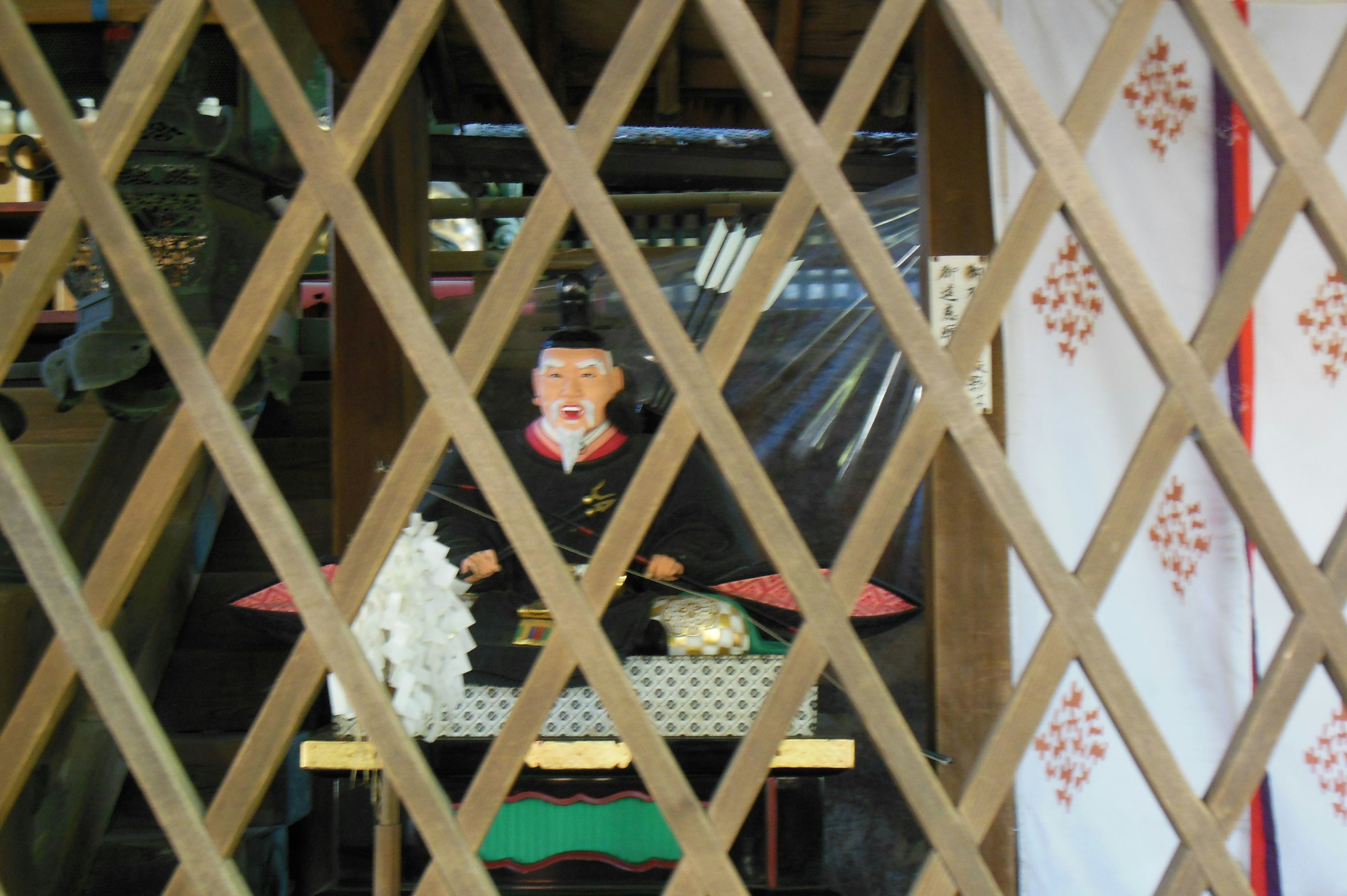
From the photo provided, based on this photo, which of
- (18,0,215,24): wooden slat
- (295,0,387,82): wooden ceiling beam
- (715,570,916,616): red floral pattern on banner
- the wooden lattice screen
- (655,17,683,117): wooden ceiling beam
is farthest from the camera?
(18,0,215,24): wooden slat

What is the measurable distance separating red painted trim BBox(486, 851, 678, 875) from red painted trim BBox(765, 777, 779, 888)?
0.19 metres

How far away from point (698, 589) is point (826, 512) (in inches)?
36.7

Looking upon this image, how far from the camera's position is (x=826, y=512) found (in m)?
3.18

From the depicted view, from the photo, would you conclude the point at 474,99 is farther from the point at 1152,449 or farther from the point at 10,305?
the point at 1152,449

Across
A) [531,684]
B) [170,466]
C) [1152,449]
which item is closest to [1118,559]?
[1152,449]

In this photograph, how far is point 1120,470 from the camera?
2.15 m

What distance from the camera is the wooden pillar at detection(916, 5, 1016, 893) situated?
2.22 metres

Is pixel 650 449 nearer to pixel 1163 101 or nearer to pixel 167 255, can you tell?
pixel 1163 101

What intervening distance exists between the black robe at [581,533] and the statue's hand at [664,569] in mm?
46

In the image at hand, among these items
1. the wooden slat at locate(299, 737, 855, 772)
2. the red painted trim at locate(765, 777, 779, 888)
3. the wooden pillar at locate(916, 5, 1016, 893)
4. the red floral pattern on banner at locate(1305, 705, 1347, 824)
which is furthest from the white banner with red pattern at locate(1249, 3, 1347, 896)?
the red painted trim at locate(765, 777, 779, 888)

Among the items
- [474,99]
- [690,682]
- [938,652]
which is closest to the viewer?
[690,682]

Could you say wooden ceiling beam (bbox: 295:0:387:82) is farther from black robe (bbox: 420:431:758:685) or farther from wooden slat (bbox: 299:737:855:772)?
wooden slat (bbox: 299:737:855:772)

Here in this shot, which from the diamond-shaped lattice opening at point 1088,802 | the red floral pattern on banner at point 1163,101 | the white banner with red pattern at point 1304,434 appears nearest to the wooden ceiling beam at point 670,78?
the red floral pattern on banner at point 1163,101

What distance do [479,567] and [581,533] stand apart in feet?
1.16
